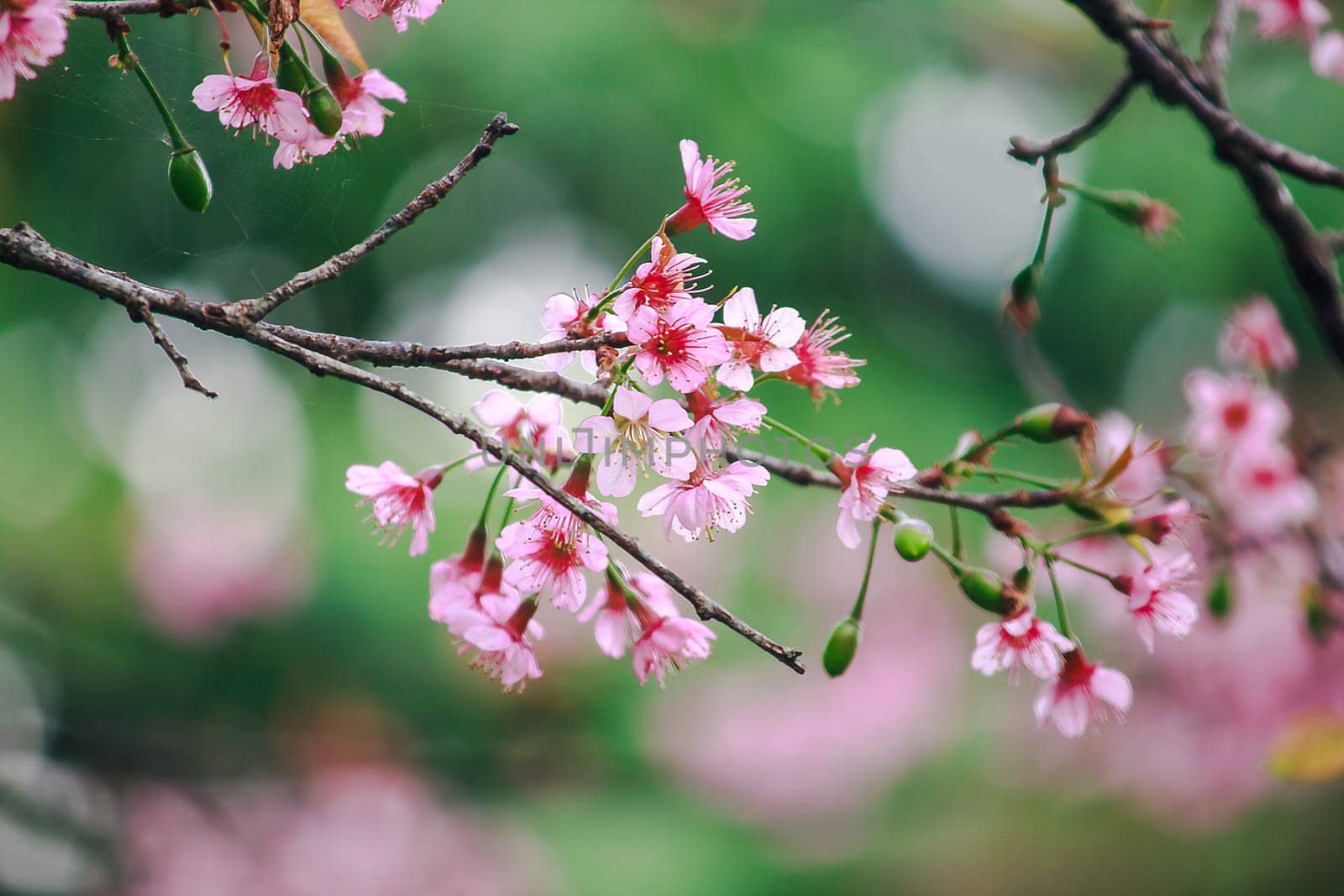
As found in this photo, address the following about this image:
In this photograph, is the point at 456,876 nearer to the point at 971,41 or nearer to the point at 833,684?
the point at 833,684

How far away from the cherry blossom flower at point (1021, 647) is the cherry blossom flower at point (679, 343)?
0.72ft

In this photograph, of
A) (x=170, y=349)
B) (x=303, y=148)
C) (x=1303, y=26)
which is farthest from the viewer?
(x=1303, y=26)

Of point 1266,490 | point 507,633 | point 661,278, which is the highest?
point 1266,490

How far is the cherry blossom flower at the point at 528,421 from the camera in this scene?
0.59 metres

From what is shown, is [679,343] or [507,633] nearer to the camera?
[679,343]

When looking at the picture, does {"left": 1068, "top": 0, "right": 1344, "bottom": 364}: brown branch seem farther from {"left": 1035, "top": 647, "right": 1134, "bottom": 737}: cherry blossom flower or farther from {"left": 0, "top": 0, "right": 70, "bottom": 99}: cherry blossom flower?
{"left": 0, "top": 0, "right": 70, "bottom": 99}: cherry blossom flower

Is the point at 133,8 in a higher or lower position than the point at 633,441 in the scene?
higher

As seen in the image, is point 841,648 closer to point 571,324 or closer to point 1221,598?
point 571,324

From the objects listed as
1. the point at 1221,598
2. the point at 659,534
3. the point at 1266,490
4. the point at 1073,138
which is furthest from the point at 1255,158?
the point at 659,534

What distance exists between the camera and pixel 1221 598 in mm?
888

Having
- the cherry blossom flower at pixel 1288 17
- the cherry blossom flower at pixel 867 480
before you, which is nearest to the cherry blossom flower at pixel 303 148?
the cherry blossom flower at pixel 867 480

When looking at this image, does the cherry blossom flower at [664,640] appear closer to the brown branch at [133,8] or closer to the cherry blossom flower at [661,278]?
the cherry blossom flower at [661,278]

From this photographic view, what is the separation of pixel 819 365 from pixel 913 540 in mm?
115

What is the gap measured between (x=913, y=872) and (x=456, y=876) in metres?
1.25
